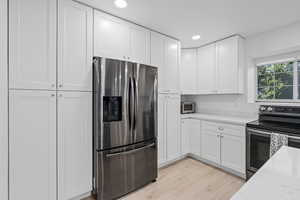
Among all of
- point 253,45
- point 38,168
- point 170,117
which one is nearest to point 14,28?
point 38,168

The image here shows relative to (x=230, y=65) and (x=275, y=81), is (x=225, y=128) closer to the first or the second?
(x=230, y=65)

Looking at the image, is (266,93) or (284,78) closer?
(284,78)

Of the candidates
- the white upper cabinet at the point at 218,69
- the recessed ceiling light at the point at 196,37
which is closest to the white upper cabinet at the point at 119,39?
the recessed ceiling light at the point at 196,37

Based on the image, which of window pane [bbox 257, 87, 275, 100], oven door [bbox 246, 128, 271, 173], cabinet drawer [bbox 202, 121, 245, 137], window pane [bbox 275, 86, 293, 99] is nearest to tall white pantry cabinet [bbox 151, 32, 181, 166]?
cabinet drawer [bbox 202, 121, 245, 137]

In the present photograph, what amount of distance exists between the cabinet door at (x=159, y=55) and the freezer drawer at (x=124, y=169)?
1.11 meters

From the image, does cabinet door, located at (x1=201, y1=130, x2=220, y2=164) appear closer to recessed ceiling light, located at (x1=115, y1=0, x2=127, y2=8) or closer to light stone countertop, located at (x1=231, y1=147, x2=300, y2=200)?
light stone countertop, located at (x1=231, y1=147, x2=300, y2=200)

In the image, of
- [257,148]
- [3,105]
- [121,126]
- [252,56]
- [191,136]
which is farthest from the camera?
[191,136]

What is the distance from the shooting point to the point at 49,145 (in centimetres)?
162

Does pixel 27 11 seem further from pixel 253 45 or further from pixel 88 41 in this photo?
pixel 253 45

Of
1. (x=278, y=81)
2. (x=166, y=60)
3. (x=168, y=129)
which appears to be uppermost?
(x=166, y=60)

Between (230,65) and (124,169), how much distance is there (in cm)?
250

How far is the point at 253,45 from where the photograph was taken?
2.78 m

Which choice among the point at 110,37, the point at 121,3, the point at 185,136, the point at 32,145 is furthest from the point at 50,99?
the point at 185,136

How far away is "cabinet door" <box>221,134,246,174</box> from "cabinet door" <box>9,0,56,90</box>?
8.56 feet
